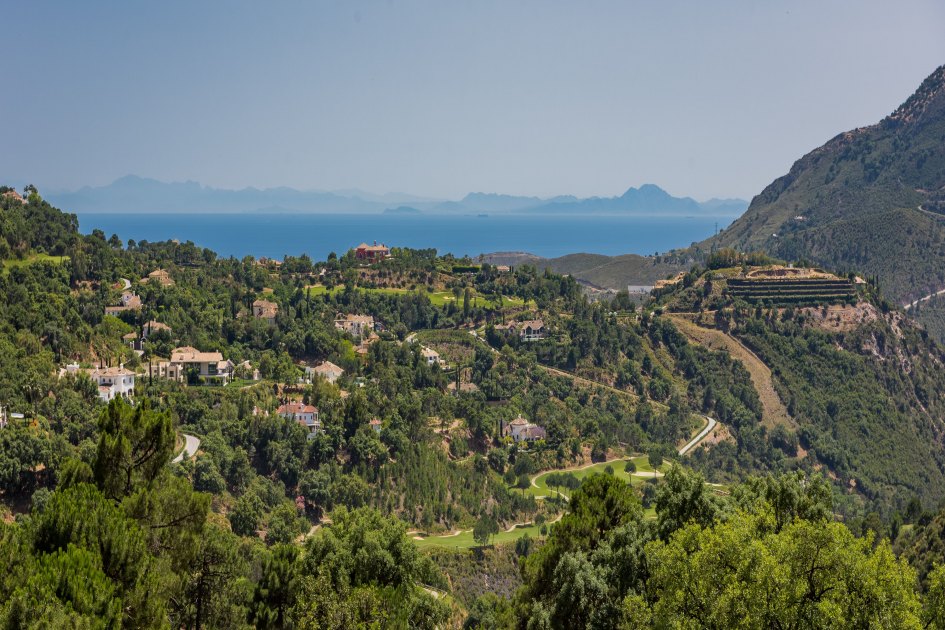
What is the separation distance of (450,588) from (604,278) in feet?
489

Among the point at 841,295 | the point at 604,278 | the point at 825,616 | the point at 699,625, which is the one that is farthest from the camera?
the point at 604,278

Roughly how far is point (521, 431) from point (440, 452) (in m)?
9.01

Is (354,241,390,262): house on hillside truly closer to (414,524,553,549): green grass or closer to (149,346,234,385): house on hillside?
(149,346,234,385): house on hillside

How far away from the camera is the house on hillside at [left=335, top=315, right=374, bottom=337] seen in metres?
80.3

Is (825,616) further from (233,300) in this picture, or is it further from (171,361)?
(233,300)

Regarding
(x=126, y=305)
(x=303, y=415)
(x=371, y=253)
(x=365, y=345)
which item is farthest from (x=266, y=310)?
(x=371, y=253)

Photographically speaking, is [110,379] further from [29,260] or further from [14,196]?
[14,196]

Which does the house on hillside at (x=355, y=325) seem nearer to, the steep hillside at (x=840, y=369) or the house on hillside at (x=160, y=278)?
the house on hillside at (x=160, y=278)

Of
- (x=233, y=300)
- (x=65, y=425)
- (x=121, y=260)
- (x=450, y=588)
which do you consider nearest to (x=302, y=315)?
(x=233, y=300)

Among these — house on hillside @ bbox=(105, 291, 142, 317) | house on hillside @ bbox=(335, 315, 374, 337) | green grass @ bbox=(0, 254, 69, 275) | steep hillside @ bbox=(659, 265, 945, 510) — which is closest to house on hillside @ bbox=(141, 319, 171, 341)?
house on hillside @ bbox=(105, 291, 142, 317)

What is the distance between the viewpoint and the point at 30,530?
19359 millimetres

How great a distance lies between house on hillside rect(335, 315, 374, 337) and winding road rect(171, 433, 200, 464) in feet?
98.4

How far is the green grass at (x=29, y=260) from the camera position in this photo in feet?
216

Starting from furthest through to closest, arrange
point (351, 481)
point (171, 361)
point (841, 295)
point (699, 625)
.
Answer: point (841, 295) < point (171, 361) < point (351, 481) < point (699, 625)
